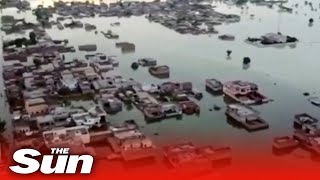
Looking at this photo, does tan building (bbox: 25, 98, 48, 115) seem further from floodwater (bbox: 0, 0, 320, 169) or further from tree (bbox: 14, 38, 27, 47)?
tree (bbox: 14, 38, 27, 47)

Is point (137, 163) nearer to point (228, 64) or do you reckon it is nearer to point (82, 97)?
point (82, 97)

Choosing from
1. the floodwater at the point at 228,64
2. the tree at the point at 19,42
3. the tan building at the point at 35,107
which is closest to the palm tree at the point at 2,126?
the tan building at the point at 35,107

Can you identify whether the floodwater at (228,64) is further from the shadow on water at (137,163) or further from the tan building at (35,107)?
the tan building at (35,107)

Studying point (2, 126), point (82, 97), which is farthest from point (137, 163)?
point (82, 97)

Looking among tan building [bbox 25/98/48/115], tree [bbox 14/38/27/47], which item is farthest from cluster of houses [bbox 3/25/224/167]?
tree [bbox 14/38/27/47]

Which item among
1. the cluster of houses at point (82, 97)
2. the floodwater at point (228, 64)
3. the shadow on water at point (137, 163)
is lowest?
the floodwater at point (228, 64)

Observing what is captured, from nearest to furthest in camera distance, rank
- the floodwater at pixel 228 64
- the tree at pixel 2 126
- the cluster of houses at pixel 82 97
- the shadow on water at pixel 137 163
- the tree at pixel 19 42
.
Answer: the shadow on water at pixel 137 163
the cluster of houses at pixel 82 97
the tree at pixel 2 126
the floodwater at pixel 228 64
the tree at pixel 19 42

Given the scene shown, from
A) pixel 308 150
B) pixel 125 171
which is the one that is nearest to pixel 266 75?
pixel 308 150

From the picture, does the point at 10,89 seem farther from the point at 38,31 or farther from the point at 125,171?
the point at 38,31
